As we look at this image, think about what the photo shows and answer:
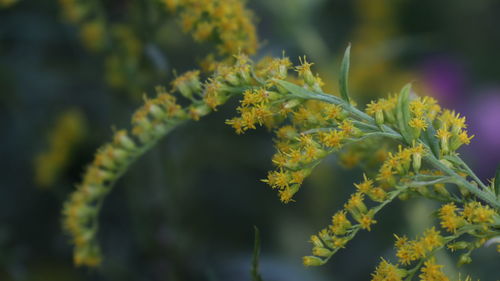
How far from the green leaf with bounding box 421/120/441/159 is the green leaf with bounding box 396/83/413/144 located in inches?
2.7

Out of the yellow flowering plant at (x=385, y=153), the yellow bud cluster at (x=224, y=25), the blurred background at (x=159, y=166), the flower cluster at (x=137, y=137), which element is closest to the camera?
the yellow flowering plant at (x=385, y=153)

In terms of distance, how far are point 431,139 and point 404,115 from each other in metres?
0.12

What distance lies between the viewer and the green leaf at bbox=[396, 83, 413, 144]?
1.62 m

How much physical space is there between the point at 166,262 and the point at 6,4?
57.3 inches

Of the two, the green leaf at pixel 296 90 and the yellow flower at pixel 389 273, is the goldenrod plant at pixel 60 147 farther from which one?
the yellow flower at pixel 389 273

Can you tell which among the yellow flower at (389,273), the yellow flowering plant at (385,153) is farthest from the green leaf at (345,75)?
the yellow flower at (389,273)

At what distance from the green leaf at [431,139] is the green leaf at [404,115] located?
0.07 metres

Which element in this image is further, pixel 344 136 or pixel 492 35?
pixel 492 35

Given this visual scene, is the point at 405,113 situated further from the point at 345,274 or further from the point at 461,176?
the point at 345,274

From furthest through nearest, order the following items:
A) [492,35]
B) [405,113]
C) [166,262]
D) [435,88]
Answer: [492,35]
[435,88]
[166,262]
[405,113]

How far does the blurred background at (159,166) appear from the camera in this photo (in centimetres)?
300

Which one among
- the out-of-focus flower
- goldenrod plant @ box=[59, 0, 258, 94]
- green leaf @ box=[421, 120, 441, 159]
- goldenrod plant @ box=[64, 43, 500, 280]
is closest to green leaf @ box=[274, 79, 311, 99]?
goldenrod plant @ box=[64, 43, 500, 280]

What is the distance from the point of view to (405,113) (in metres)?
1.63

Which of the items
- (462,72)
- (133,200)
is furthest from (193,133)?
(462,72)
